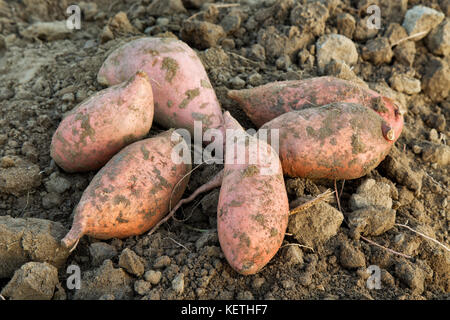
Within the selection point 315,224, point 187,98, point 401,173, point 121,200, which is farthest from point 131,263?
point 401,173

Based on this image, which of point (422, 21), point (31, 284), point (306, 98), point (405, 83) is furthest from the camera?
point (422, 21)

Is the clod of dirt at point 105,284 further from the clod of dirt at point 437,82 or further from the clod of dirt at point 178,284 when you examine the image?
the clod of dirt at point 437,82

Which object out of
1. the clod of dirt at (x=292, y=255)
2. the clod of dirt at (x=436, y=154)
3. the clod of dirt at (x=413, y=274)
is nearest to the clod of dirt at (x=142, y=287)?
the clod of dirt at (x=292, y=255)

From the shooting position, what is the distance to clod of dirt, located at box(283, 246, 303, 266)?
169 centimetres

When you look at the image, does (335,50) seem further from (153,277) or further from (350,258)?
(153,277)

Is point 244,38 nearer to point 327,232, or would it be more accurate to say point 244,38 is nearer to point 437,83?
point 437,83

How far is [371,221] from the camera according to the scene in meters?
1.85

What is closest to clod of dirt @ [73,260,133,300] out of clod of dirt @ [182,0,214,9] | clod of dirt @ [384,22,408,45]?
clod of dirt @ [182,0,214,9]

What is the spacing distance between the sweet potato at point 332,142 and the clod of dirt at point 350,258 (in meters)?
0.34

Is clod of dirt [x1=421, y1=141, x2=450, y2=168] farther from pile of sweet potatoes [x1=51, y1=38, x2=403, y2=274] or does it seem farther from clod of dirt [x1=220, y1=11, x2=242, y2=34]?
clod of dirt [x1=220, y1=11, x2=242, y2=34]

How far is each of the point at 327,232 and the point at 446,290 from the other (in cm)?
53

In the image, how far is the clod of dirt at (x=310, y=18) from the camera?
2.68m

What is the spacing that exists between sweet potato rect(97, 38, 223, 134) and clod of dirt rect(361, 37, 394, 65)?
1157 millimetres

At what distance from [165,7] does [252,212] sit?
1.81m
